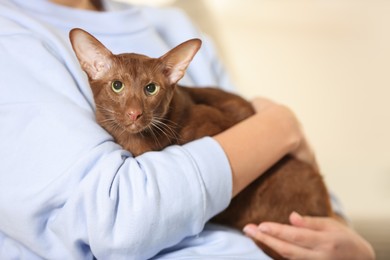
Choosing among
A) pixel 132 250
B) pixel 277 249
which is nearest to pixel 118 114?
pixel 132 250

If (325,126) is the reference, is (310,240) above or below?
above

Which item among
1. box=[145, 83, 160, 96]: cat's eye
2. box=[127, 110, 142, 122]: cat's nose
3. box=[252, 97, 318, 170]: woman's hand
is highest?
box=[145, 83, 160, 96]: cat's eye

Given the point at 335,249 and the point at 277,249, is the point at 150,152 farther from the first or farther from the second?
the point at 335,249

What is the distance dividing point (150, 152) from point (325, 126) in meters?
1.26

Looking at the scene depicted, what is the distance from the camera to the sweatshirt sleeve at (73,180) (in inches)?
28.8

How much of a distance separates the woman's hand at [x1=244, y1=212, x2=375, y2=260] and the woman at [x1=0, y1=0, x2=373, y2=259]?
0.06m

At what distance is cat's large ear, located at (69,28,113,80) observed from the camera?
648mm

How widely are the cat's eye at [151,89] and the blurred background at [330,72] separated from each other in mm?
1077

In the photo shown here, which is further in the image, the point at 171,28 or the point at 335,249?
the point at 171,28

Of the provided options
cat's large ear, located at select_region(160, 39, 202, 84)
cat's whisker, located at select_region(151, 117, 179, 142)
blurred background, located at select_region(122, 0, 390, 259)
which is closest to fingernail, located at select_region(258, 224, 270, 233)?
cat's whisker, located at select_region(151, 117, 179, 142)

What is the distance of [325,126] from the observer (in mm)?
1919

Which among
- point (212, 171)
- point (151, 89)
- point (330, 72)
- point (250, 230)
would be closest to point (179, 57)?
point (151, 89)

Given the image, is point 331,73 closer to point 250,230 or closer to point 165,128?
point 250,230

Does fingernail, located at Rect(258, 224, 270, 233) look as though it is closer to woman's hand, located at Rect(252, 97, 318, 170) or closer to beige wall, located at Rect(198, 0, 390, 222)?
woman's hand, located at Rect(252, 97, 318, 170)
